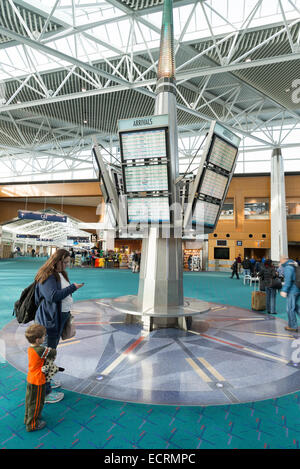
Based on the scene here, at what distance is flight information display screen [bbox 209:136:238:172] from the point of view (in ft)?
19.1

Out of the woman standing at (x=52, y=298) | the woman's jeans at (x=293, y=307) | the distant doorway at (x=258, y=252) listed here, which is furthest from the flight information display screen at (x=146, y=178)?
the distant doorway at (x=258, y=252)

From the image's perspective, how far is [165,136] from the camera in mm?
5473

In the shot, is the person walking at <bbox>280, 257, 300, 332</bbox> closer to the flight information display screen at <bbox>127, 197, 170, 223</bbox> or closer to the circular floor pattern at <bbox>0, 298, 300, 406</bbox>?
the circular floor pattern at <bbox>0, 298, 300, 406</bbox>

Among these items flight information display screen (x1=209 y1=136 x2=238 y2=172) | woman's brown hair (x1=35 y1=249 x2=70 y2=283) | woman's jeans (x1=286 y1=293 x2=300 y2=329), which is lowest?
woman's jeans (x1=286 y1=293 x2=300 y2=329)

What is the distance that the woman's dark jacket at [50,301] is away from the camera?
118 inches

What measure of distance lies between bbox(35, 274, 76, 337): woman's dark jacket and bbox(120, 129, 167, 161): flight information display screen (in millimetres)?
3522

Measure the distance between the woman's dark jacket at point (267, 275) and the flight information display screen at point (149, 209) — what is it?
13.3 feet

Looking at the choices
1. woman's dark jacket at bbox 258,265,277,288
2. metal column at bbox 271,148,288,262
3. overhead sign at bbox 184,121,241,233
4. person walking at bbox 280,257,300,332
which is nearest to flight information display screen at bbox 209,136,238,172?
overhead sign at bbox 184,121,241,233

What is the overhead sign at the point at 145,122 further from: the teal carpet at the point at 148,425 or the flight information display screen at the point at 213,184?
the teal carpet at the point at 148,425

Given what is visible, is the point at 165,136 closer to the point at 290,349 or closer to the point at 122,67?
the point at 290,349

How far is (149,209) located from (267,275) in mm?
4516

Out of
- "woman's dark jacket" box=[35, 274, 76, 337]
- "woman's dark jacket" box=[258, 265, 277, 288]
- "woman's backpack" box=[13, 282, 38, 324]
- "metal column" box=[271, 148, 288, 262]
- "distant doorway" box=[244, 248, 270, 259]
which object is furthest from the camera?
"distant doorway" box=[244, 248, 270, 259]
